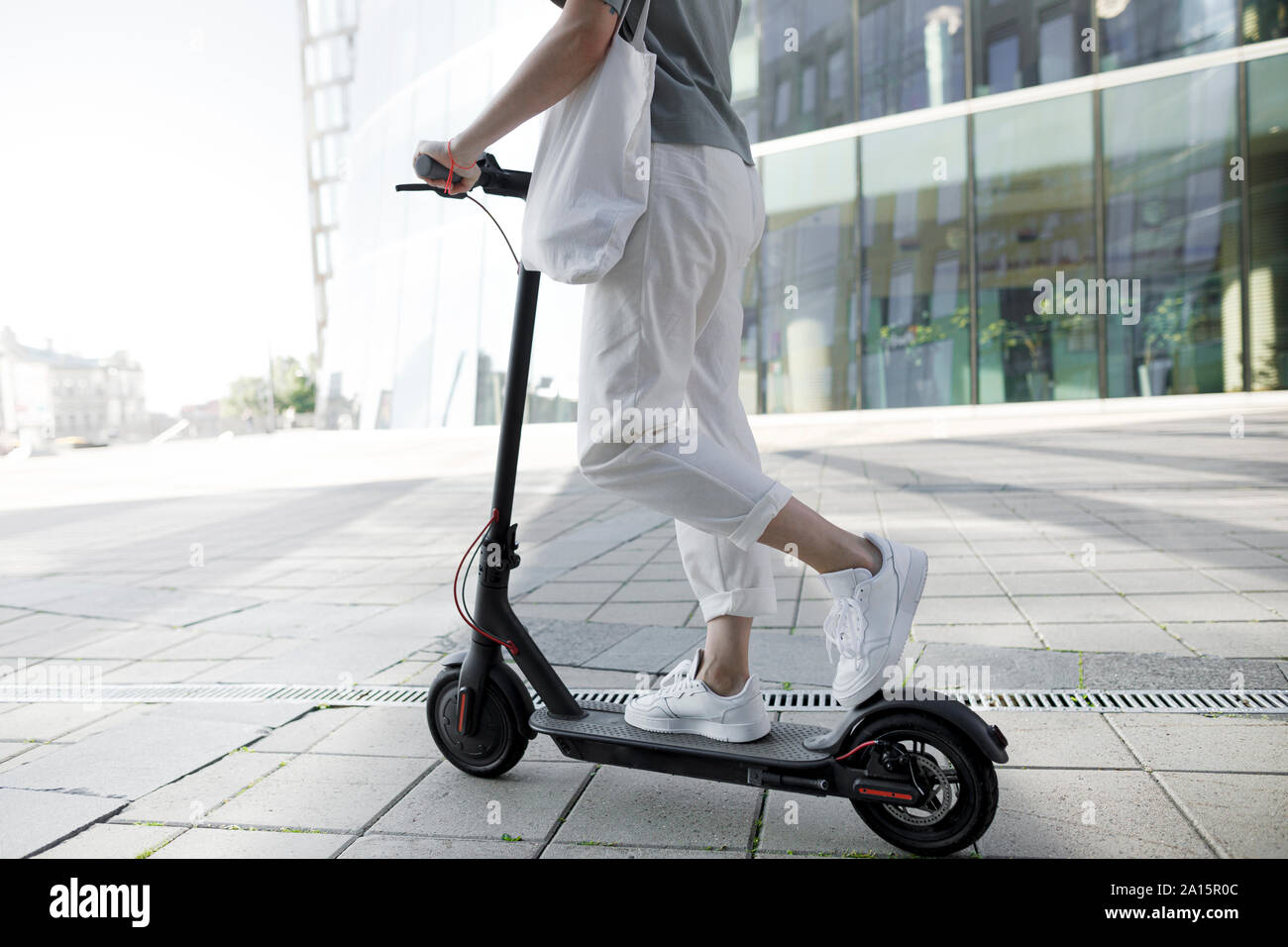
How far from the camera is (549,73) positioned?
1.60m

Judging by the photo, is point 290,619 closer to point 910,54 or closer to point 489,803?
point 489,803

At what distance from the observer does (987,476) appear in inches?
280

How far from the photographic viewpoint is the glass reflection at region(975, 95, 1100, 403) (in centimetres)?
1337

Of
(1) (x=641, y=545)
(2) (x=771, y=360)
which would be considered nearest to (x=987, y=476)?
(1) (x=641, y=545)

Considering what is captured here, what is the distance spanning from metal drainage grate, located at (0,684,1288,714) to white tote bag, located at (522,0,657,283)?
41.0 inches

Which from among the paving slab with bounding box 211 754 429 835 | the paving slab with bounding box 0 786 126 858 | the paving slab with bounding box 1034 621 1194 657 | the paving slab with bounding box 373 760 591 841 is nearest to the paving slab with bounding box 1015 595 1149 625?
the paving slab with bounding box 1034 621 1194 657

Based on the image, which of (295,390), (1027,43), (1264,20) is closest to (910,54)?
(1027,43)

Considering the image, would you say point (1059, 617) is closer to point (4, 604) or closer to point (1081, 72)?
point (4, 604)

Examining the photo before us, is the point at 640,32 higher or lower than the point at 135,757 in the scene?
higher

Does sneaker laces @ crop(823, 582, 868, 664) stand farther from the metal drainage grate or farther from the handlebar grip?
the handlebar grip

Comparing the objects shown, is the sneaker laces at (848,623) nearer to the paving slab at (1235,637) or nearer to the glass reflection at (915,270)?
the paving slab at (1235,637)

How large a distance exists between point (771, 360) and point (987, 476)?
28.4 feet

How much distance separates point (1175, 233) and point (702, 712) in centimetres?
1384
